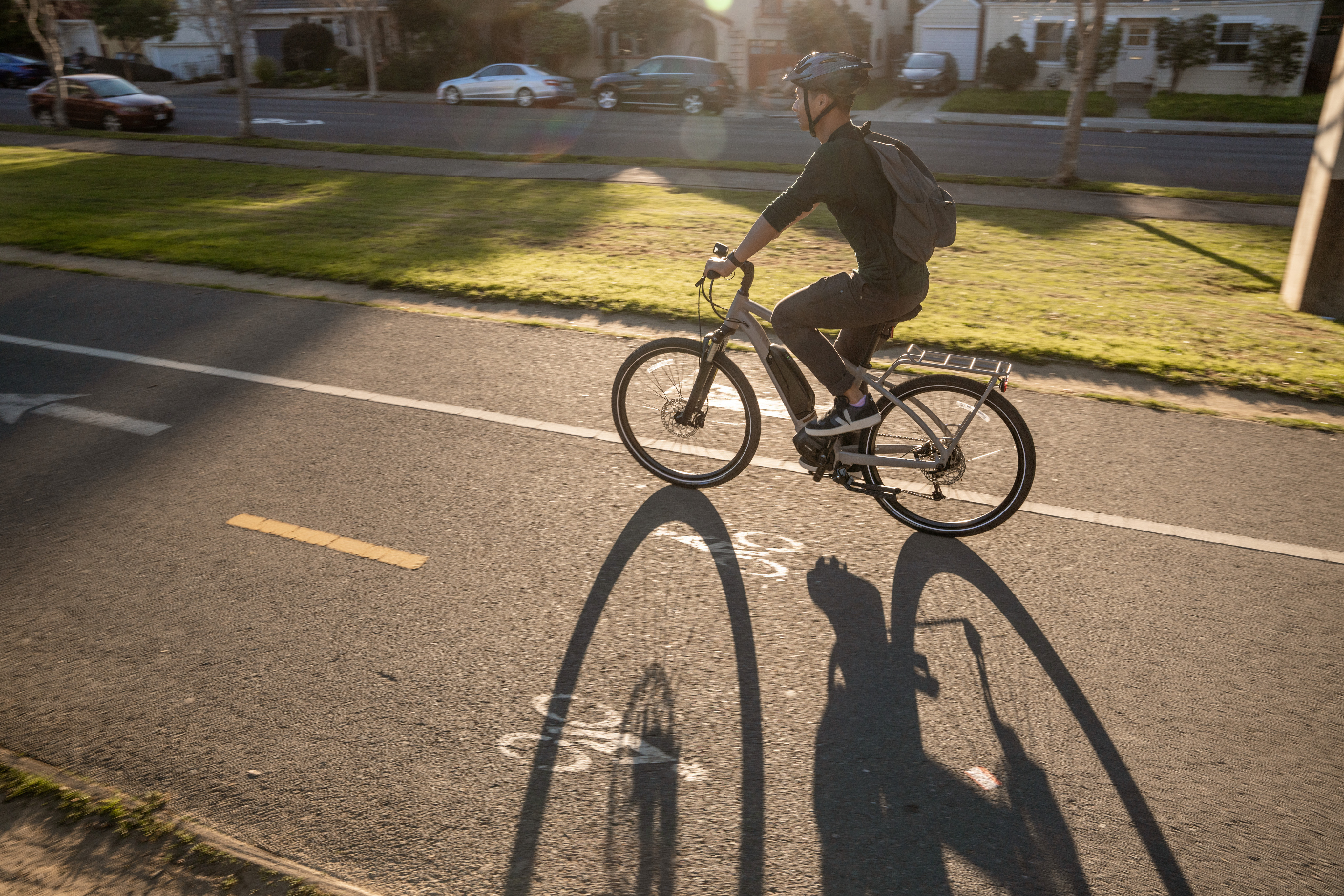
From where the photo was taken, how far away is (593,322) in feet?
27.1

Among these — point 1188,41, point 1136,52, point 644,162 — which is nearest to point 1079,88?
point 644,162

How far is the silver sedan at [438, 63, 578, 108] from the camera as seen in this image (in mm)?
32531

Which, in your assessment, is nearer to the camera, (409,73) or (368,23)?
(368,23)

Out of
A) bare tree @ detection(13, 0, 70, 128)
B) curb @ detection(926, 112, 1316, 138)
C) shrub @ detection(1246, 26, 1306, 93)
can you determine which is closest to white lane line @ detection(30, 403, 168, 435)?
bare tree @ detection(13, 0, 70, 128)

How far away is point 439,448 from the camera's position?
5.88 metres

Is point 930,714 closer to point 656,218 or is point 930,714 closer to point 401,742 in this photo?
point 401,742

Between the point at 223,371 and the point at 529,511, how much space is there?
3.62 m

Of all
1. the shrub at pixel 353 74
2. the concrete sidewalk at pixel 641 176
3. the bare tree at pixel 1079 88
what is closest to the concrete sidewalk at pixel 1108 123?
the bare tree at pixel 1079 88

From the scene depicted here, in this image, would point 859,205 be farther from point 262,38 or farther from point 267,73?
point 262,38

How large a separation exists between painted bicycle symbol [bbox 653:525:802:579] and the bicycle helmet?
198 cm

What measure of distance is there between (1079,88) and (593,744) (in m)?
14.8

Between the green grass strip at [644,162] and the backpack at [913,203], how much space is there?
11.9m

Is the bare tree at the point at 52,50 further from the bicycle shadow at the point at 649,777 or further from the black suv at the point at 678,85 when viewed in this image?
the bicycle shadow at the point at 649,777

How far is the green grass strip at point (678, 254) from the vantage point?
7.61 metres
